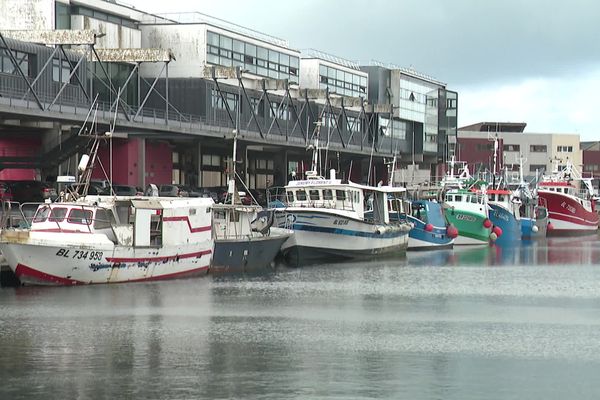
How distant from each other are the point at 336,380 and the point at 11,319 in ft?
40.4

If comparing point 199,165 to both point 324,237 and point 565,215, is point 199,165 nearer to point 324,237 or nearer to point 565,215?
point 324,237

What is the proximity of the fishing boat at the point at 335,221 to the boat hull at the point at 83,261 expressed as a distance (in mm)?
13690

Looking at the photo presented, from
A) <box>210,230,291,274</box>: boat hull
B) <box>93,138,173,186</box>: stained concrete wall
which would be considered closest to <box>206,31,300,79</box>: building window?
<box>93,138,173,186</box>: stained concrete wall

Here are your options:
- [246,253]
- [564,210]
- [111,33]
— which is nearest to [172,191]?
[111,33]

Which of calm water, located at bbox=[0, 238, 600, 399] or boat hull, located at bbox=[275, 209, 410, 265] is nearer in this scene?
calm water, located at bbox=[0, 238, 600, 399]

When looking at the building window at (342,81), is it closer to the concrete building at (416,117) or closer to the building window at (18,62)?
the concrete building at (416,117)

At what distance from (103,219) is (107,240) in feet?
4.23

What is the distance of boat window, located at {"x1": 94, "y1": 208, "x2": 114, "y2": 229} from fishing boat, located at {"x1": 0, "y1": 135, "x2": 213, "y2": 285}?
0.11 feet

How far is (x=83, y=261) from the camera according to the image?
125 ft

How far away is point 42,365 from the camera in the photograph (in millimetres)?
24797

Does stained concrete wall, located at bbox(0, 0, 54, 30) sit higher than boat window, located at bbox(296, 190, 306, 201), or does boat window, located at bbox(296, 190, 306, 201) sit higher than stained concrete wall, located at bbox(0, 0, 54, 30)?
stained concrete wall, located at bbox(0, 0, 54, 30)

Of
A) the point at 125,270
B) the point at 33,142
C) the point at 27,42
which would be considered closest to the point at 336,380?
the point at 125,270

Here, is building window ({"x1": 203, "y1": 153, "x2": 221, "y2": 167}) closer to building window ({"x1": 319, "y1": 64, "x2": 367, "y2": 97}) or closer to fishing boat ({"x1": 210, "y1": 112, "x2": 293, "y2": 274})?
building window ({"x1": 319, "y1": 64, "x2": 367, "y2": 97})

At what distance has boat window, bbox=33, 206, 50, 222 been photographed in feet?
127
